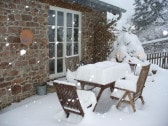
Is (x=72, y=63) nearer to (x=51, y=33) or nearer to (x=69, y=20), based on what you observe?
(x=51, y=33)

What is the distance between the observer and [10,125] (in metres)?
4.73

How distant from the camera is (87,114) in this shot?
4871 millimetres

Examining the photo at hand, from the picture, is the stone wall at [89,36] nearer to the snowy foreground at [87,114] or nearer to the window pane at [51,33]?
the window pane at [51,33]

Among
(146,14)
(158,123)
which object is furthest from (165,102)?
(146,14)

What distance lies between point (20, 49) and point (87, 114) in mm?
2484

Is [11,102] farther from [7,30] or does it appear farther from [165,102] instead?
[165,102]

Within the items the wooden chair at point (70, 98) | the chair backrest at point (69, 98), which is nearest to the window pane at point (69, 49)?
the wooden chair at point (70, 98)

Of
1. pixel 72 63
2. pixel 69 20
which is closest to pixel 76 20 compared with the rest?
pixel 69 20

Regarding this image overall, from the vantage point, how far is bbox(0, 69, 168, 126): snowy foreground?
15.9ft

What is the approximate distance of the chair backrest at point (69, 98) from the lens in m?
4.52

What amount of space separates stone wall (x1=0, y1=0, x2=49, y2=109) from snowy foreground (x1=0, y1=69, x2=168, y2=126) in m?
0.37

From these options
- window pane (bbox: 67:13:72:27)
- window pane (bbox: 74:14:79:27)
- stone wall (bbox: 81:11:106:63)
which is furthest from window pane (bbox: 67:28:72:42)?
stone wall (bbox: 81:11:106:63)

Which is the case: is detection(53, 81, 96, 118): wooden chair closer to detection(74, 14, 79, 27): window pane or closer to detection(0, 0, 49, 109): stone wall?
detection(0, 0, 49, 109): stone wall

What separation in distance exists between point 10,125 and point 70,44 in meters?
4.24
